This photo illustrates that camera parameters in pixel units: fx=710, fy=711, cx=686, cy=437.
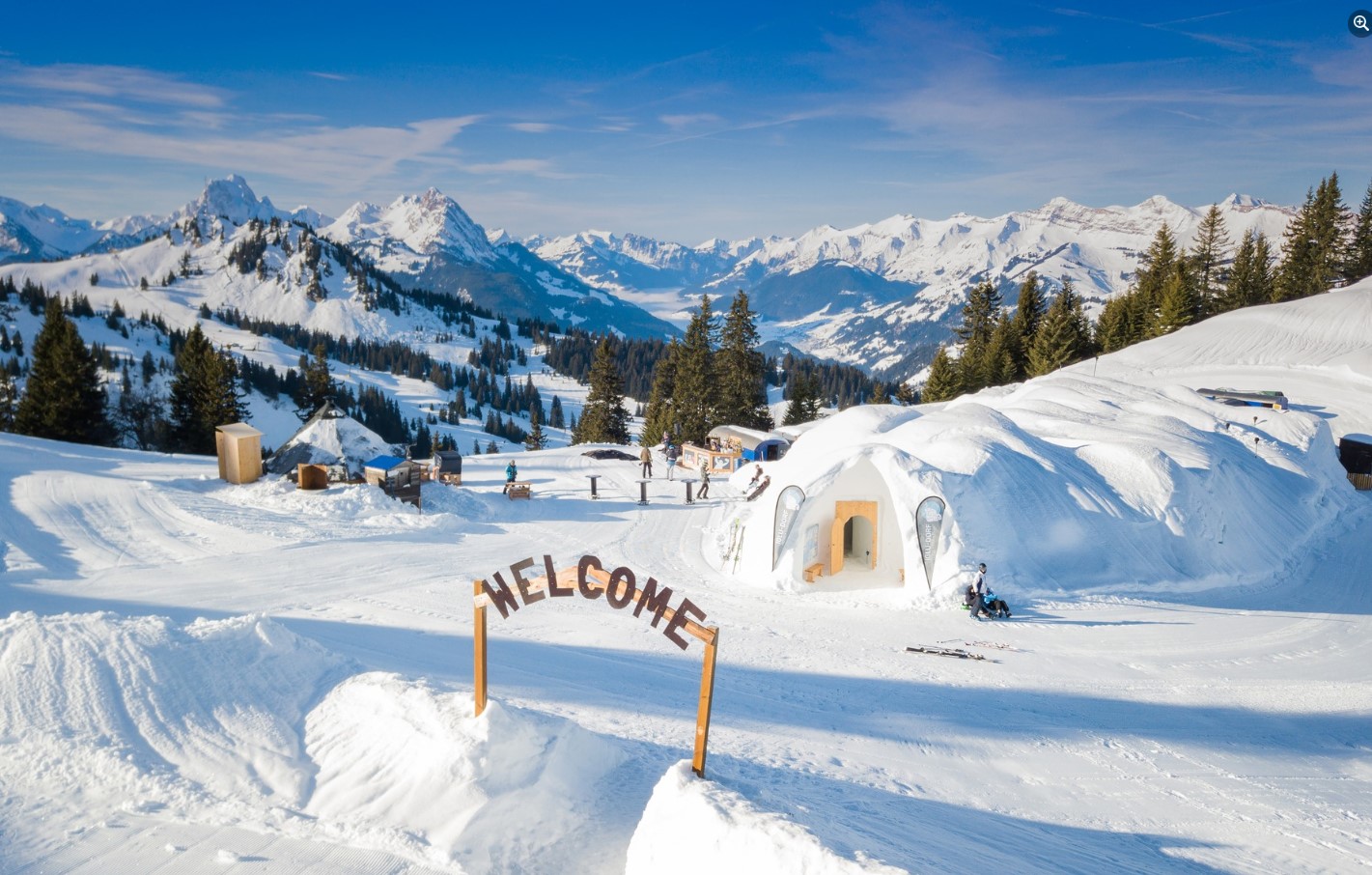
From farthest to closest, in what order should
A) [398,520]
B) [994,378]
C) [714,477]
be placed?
[994,378] → [714,477] → [398,520]

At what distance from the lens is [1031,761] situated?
9586 millimetres

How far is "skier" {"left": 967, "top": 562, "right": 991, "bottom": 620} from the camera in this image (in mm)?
15336

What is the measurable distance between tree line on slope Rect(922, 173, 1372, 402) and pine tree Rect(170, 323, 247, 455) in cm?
4521

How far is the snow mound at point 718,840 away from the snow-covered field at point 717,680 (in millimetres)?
30

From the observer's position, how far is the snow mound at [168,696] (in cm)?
731

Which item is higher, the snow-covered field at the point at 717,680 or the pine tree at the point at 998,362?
the pine tree at the point at 998,362

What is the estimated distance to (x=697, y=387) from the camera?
47.0 meters

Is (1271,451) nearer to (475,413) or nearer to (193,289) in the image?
(475,413)

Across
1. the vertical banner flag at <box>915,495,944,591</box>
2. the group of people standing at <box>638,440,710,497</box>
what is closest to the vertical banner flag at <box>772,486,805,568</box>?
the vertical banner flag at <box>915,495,944,591</box>

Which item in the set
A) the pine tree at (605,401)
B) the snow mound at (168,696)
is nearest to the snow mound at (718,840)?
the snow mound at (168,696)

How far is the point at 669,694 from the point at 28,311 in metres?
136

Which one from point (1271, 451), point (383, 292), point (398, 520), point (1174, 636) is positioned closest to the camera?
point (1174, 636)

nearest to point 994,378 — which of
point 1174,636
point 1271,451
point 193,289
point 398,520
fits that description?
point 1271,451

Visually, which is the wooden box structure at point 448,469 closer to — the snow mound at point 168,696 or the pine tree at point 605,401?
the snow mound at point 168,696
